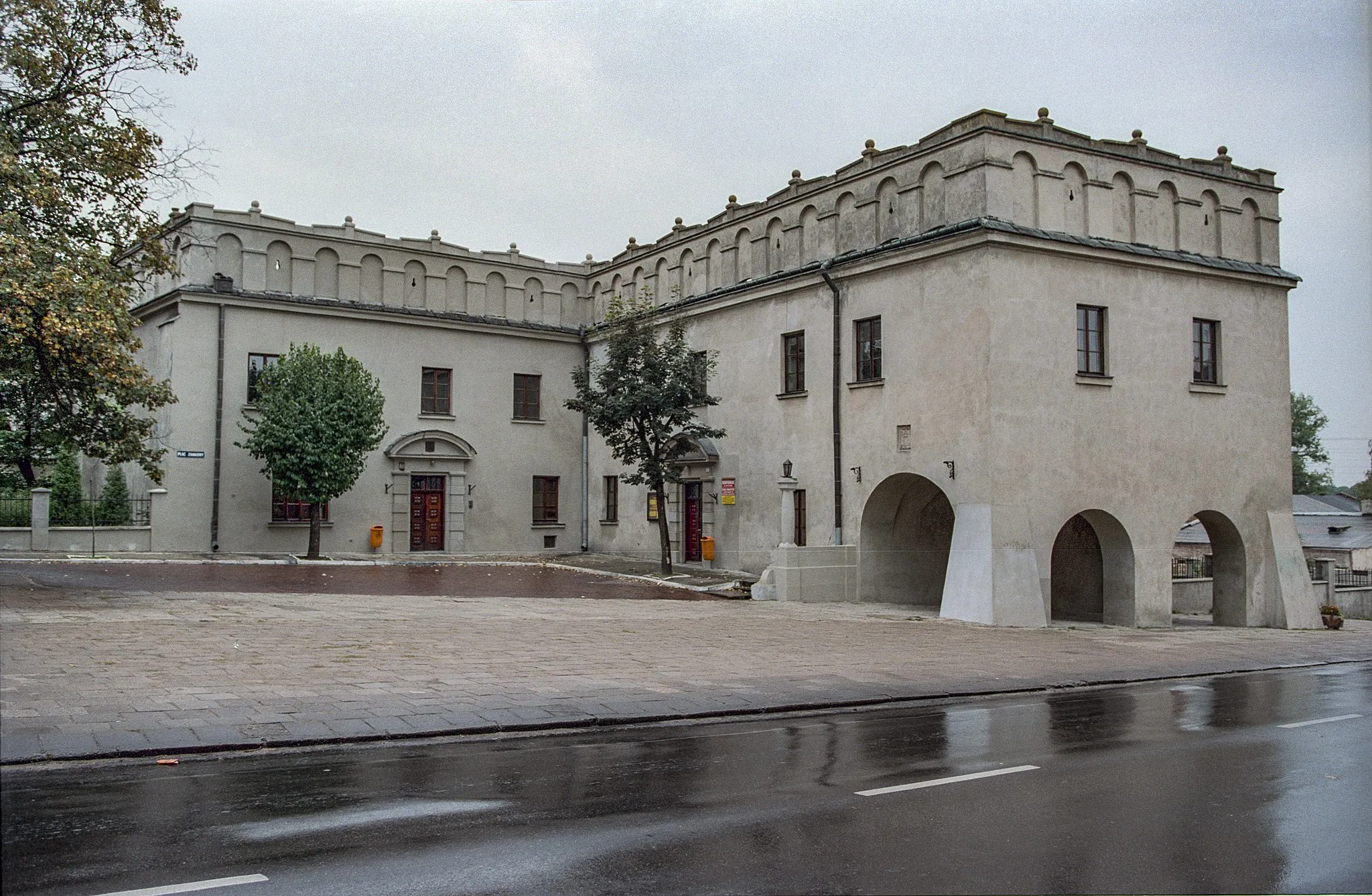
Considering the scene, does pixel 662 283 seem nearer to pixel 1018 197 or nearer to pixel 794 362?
pixel 794 362

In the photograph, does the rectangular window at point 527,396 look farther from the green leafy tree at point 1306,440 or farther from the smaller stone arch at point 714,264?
the green leafy tree at point 1306,440

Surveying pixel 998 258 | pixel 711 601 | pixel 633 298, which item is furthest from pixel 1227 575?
pixel 633 298

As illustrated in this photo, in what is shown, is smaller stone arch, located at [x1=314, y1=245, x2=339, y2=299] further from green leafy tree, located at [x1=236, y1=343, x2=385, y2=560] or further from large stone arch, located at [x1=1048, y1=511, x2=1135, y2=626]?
large stone arch, located at [x1=1048, y1=511, x2=1135, y2=626]

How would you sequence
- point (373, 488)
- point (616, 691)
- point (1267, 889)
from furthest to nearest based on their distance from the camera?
1. point (373, 488)
2. point (616, 691)
3. point (1267, 889)

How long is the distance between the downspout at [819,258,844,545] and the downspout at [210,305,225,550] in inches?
653

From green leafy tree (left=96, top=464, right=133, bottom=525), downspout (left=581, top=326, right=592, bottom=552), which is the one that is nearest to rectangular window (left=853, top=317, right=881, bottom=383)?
downspout (left=581, top=326, right=592, bottom=552)

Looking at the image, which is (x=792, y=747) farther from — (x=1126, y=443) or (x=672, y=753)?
(x=1126, y=443)

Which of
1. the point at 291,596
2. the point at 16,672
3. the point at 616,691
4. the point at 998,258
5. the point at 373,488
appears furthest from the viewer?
the point at 373,488

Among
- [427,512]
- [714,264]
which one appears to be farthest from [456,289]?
[714,264]

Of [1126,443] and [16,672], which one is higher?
[1126,443]

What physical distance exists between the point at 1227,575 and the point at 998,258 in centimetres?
1010

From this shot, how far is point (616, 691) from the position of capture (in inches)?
448

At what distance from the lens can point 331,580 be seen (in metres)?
24.1

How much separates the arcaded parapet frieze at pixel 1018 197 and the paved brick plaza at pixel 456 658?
8834 millimetres
